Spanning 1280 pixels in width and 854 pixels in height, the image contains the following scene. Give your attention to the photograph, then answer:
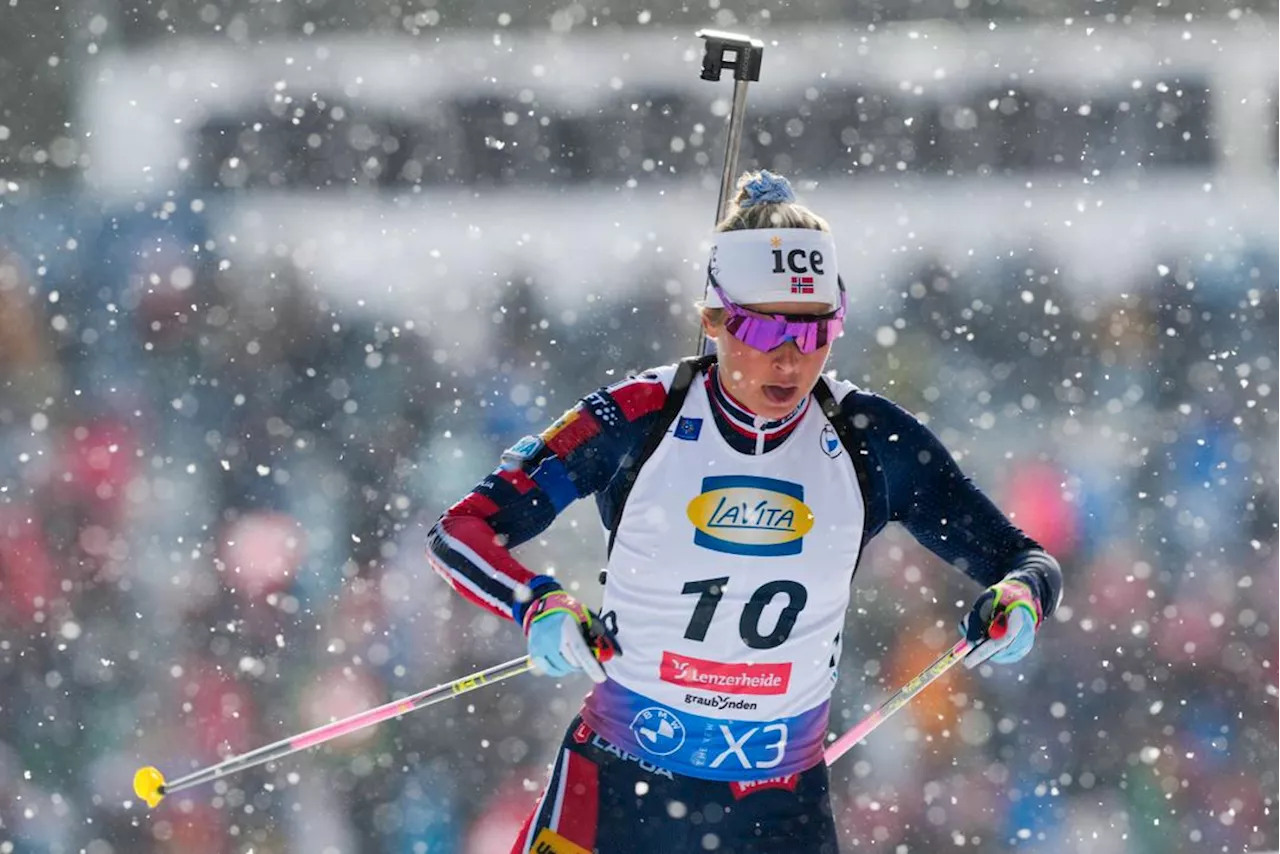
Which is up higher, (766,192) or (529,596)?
(766,192)

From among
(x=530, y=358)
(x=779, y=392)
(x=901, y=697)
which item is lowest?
(x=530, y=358)

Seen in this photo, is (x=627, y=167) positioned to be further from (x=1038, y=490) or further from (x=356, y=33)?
(x=1038, y=490)

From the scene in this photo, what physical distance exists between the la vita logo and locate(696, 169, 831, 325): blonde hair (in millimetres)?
370

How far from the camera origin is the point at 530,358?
764cm

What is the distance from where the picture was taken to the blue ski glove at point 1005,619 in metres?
3.04

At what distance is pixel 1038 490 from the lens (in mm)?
7344

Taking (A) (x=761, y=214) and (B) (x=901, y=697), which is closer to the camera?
(A) (x=761, y=214)

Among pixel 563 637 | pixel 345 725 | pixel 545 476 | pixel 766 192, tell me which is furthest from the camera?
pixel 345 725

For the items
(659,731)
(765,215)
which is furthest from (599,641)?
(765,215)

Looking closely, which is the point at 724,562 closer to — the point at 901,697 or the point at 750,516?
the point at 750,516

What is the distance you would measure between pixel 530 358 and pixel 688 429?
15.0 feet

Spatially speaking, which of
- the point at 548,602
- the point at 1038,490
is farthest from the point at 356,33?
the point at 548,602

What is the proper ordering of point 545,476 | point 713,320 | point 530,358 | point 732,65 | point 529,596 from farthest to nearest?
point 530,358 < point 732,65 < point 713,320 < point 545,476 < point 529,596

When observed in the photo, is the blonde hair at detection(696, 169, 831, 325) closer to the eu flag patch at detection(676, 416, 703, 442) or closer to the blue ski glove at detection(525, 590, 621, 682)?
the eu flag patch at detection(676, 416, 703, 442)
